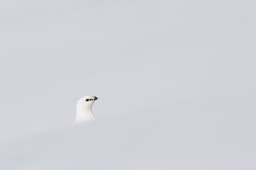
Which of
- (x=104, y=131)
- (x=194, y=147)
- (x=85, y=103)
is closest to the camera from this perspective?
(x=194, y=147)

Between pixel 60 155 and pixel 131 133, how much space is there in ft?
5.37

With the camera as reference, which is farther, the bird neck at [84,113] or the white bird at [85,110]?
the white bird at [85,110]

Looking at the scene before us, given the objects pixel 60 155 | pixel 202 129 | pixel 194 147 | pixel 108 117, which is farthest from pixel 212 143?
pixel 108 117

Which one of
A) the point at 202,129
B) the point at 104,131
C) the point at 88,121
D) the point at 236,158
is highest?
the point at 88,121

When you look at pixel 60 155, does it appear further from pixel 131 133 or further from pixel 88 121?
pixel 88 121

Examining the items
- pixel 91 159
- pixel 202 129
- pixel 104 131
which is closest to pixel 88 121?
pixel 104 131

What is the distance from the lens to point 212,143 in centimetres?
1184

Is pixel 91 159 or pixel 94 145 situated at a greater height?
pixel 94 145

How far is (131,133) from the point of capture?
13359 mm

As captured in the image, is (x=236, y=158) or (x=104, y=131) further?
(x=104, y=131)

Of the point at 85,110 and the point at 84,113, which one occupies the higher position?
the point at 85,110

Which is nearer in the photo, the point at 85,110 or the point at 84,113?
the point at 84,113

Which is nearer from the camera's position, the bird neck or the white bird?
the bird neck

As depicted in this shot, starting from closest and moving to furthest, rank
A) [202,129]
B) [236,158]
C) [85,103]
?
[236,158] → [202,129] → [85,103]
